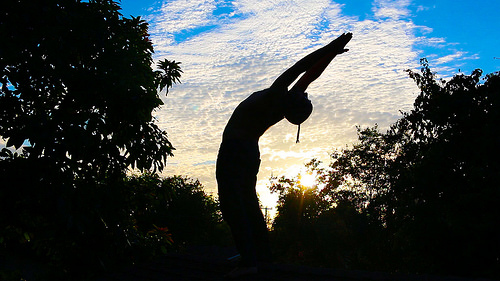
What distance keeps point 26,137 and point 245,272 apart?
12.6 feet

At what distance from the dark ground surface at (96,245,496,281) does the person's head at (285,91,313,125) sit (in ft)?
4.74

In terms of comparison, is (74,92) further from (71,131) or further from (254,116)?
(254,116)

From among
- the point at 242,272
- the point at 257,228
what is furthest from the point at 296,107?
the point at 242,272

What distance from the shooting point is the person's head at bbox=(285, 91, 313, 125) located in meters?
3.79

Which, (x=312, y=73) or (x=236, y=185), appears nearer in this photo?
(x=236, y=185)

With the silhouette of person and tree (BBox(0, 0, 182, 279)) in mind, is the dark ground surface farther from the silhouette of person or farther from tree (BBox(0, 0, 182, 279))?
tree (BBox(0, 0, 182, 279))

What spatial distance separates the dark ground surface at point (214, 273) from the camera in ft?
10.1

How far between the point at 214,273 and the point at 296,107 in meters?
1.92

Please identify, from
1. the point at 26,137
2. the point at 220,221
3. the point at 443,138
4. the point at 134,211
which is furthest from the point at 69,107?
the point at 220,221

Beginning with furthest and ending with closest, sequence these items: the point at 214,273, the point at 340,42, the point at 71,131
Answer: the point at 71,131 < the point at 214,273 < the point at 340,42

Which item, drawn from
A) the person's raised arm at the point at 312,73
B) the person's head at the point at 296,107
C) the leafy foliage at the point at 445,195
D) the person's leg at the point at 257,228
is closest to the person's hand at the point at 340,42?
the person's raised arm at the point at 312,73

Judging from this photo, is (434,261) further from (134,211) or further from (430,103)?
(134,211)

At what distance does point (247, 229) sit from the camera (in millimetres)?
3736

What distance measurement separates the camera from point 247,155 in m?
3.79
